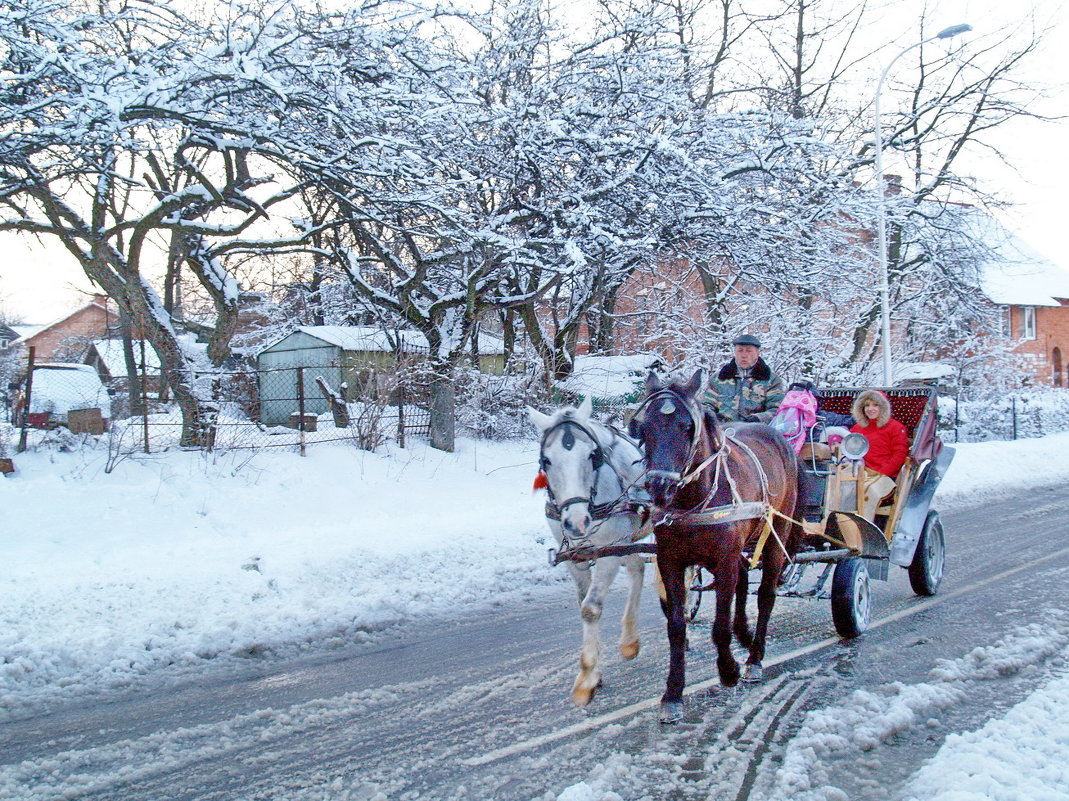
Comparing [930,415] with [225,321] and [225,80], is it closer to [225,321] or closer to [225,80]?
[225,80]

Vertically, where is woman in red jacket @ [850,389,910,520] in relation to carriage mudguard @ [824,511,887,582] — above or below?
above

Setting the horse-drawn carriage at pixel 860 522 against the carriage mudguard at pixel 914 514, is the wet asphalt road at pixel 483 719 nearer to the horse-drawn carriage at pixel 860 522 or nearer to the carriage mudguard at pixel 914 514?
the horse-drawn carriage at pixel 860 522

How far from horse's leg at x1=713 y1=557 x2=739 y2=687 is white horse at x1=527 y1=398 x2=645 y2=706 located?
672mm

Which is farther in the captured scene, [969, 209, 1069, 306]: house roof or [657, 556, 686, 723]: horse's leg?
[969, 209, 1069, 306]: house roof

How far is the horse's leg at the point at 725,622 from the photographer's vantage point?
16.0ft

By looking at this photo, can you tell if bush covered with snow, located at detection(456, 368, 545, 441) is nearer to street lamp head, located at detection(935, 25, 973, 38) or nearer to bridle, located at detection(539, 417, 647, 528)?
street lamp head, located at detection(935, 25, 973, 38)

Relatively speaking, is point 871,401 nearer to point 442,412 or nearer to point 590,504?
point 590,504

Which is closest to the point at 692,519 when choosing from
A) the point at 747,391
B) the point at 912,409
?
the point at 747,391

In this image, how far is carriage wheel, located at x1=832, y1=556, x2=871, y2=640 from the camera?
6.14 m

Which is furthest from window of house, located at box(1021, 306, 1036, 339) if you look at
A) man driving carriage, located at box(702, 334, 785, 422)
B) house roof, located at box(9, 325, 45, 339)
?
house roof, located at box(9, 325, 45, 339)

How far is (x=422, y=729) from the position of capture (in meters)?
4.64

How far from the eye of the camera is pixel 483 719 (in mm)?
4777

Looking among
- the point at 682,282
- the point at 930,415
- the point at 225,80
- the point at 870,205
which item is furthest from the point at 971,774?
the point at 682,282

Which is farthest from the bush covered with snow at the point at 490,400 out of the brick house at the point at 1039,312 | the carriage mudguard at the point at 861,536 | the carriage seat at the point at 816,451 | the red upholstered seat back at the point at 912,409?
the brick house at the point at 1039,312
